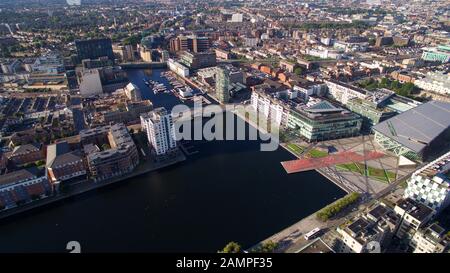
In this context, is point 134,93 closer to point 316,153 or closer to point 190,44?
point 316,153

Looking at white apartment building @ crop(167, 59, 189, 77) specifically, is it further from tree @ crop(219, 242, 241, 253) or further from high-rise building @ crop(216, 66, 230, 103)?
tree @ crop(219, 242, 241, 253)

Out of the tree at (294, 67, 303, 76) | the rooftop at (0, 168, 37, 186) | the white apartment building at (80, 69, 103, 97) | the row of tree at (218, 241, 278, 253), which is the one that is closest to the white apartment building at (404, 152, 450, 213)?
the row of tree at (218, 241, 278, 253)

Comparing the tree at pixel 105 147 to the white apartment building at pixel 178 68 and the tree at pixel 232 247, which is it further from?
the white apartment building at pixel 178 68

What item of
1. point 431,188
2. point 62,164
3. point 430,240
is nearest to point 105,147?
point 62,164
